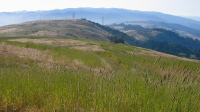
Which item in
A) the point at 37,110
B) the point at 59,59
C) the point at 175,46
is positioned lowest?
the point at 175,46

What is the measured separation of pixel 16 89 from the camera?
202 inches

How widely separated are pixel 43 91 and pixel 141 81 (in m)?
3.10

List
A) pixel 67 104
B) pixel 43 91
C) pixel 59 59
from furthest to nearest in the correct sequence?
pixel 59 59 < pixel 43 91 < pixel 67 104

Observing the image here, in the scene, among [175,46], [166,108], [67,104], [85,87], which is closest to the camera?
[166,108]

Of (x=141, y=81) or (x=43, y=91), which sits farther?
(x=141, y=81)

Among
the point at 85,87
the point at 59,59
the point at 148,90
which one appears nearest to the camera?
the point at 148,90

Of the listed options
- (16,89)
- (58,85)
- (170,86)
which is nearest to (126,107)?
(170,86)

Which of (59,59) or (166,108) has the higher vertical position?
(166,108)

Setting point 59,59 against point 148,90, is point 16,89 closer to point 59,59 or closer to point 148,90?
point 148,90

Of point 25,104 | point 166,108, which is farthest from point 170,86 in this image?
point 25,104

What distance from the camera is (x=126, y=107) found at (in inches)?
167

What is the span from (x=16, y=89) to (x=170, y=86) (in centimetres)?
471

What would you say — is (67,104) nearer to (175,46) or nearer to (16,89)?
(16,89)

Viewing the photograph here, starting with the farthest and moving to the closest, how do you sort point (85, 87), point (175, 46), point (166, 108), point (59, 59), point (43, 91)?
point (175, 46) → point (59, 59) → point (85, 87) → point (43, 91) → point (166, 108)
